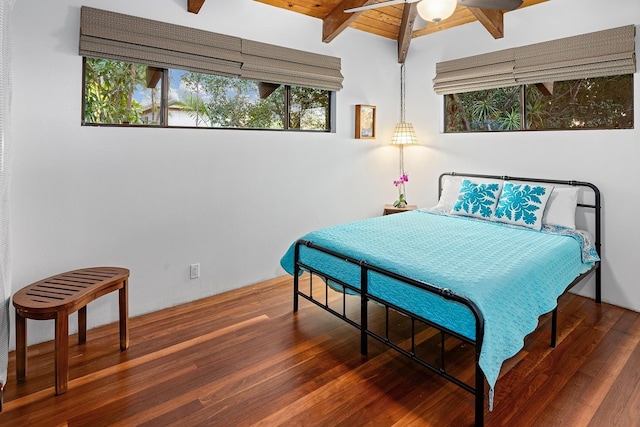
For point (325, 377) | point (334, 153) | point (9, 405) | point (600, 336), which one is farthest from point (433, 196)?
point (9, 405)

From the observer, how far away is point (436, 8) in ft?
7.51

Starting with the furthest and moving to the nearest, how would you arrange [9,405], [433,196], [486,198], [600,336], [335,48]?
[433,196]
[335,48]
[486,198]
[600,336]
[9,405]

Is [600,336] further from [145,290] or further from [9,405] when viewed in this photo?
[9,405]

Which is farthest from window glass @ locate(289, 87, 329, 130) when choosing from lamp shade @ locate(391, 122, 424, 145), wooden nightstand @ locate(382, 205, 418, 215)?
wooden nightstand @ locate(382, 205, 418, 215)

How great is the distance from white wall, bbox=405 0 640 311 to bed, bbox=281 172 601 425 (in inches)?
4.4

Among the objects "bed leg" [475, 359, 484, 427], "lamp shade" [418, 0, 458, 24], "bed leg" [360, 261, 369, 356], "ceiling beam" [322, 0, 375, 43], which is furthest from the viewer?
"ceiling beam" [322, 0, 375, 43]

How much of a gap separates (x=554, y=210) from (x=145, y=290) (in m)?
3.40

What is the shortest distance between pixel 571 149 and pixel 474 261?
72.4 inches

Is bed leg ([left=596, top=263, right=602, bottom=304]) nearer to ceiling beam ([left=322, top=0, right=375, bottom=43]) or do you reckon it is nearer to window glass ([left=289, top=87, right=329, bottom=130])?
window glass ([left=289, top=87, right=329, bottom=130])

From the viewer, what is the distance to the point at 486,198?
3.56 m

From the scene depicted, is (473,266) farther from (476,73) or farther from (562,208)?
(476,73)

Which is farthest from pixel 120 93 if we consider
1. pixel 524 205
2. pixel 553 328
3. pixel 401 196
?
pixel 553 328

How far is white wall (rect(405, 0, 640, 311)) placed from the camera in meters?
3.09

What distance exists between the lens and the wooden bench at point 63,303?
2.04 m
